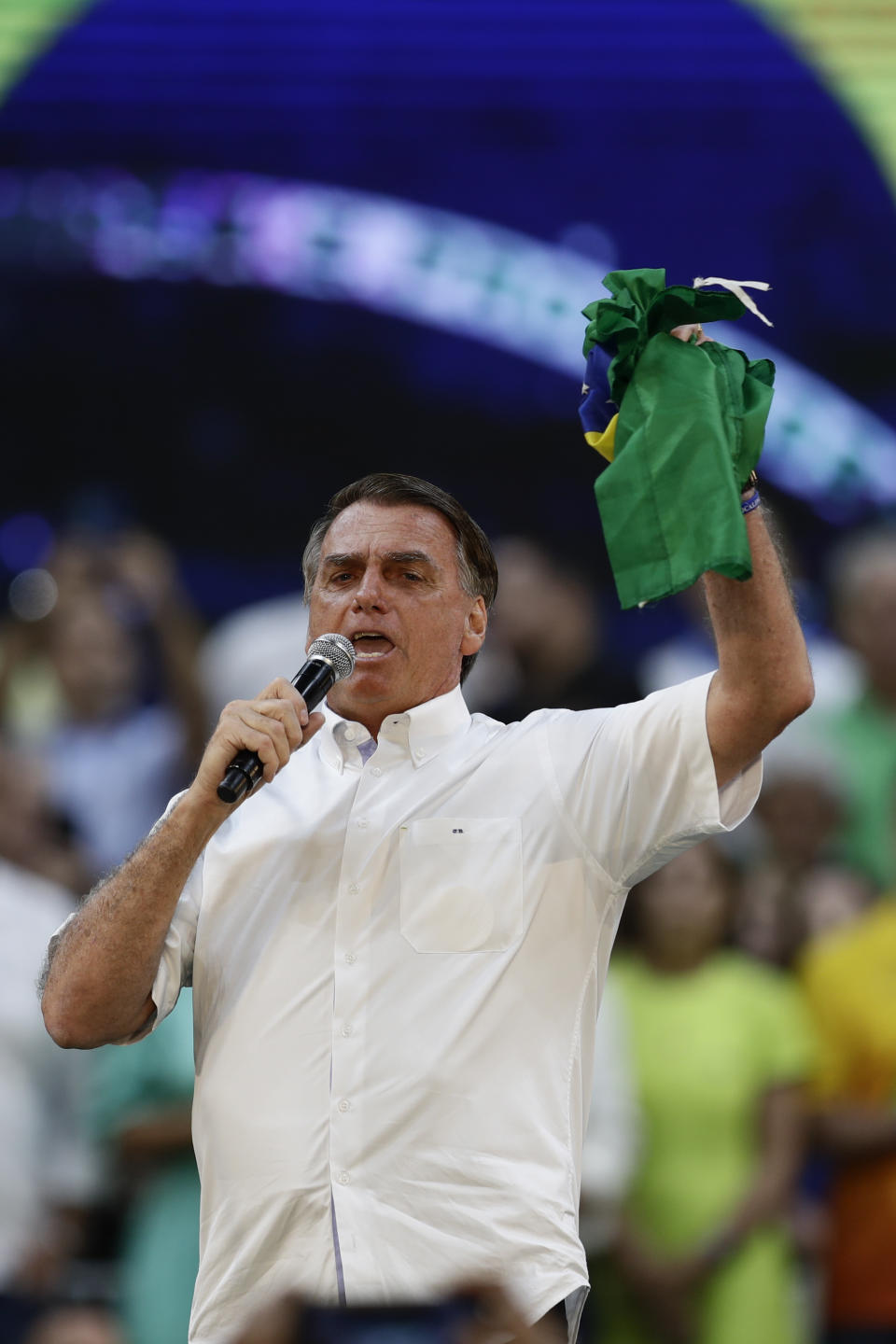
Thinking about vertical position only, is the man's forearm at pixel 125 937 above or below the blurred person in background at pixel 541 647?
below

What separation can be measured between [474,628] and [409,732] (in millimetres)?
268

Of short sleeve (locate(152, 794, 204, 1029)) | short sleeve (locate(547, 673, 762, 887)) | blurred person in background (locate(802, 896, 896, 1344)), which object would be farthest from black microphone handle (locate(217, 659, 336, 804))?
blurred person in background (locate(802, 896, 896, 1344))

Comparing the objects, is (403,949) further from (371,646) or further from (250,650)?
(250,650)

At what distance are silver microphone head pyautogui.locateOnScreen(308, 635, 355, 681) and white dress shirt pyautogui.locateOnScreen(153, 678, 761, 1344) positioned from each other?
0.46ft

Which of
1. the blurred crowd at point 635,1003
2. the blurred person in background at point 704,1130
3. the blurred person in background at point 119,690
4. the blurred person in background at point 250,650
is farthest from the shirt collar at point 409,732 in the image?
the blurred person in background at point 119,690

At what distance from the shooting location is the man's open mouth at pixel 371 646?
2387mm

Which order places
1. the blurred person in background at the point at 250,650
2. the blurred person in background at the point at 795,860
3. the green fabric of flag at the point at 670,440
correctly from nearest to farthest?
the green fabric of flag at the point at 670,440, the blurred person in background at the point at 795,860, the blurred person in background at the point at 250,650

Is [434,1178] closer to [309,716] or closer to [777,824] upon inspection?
[309,716]

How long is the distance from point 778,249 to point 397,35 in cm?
137

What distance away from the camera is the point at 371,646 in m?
2.40

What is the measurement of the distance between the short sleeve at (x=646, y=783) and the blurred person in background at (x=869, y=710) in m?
2.54

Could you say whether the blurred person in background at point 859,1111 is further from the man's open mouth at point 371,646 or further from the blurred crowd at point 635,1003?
the man's open mouth at point 371,646

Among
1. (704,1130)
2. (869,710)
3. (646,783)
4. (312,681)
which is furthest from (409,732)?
(869,710)

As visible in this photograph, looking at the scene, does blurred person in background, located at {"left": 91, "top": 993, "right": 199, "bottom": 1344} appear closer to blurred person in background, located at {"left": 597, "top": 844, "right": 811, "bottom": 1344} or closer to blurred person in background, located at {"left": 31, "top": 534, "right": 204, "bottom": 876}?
blurred person in background, located at {"left": 31, "top": 534, "right": 204, "bottom": 876}
